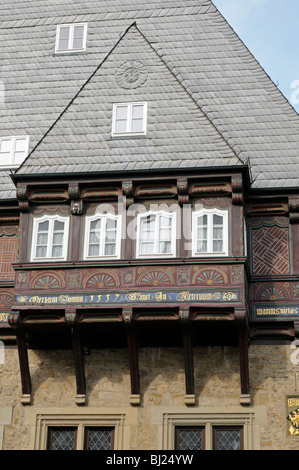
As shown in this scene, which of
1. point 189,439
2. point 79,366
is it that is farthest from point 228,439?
point 79,366

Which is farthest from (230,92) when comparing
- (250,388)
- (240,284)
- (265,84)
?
(250,388)

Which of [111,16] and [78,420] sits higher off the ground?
[111,16]

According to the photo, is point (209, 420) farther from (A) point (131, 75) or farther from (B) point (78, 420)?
(A) point (131, 75)

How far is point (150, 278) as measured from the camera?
21922 mm

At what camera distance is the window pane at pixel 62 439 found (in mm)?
22234

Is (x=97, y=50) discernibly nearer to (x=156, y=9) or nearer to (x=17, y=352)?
(x=156, y=9)

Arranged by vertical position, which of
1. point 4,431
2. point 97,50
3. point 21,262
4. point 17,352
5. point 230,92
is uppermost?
point 97,50

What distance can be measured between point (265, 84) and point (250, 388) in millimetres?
8583

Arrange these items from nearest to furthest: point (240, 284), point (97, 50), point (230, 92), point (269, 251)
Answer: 1. point (240, 284)
2. point (269, 251)
3. point (230, 92)
4. point (97, 50)

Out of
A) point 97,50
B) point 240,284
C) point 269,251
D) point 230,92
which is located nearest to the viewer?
point 240,284

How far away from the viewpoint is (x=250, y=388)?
866 inches

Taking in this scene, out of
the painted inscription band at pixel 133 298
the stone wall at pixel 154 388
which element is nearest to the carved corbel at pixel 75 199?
the painted inscription band at pixel 133 298

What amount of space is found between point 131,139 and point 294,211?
4.32 metres

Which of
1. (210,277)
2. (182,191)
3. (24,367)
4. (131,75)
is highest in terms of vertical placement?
(131,75)
